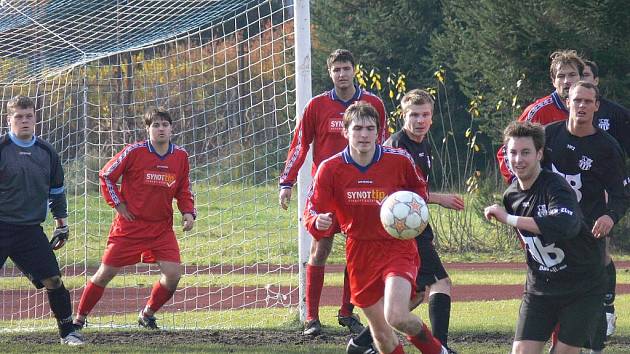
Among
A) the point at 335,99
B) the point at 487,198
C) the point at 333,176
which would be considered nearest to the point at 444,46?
the point at 487,198

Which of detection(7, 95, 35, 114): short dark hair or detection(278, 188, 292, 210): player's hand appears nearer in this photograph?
detection(7, 95, 35, 114): short dark hair

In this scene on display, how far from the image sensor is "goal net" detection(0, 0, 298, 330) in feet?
30.8

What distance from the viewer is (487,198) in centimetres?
1694

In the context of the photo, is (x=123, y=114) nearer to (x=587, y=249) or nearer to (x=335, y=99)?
(x=335, y=99)

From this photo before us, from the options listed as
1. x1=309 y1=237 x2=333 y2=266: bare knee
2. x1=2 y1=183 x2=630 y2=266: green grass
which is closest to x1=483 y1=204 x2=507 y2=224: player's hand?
x1=309 y1=237 x2=333 y2=266: bare knee

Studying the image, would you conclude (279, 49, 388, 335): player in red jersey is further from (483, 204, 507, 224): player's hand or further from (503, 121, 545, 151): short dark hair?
(483, 204, 507, 224): player's hand

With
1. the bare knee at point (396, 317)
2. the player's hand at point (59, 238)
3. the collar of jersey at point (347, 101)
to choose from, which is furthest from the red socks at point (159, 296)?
the bare knee at point (396, 317)

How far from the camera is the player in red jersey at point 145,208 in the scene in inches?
323

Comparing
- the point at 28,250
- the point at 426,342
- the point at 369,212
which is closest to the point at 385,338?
the point at 426,342

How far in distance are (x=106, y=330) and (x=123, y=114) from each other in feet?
8.92

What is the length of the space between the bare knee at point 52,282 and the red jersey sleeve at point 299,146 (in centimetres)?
177

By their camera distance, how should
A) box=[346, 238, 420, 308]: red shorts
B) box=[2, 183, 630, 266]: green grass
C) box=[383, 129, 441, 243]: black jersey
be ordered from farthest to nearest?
box=[2, 183, 630, 266]: green grass → box=[383, 129, 441, 243]: black jersey → box=[346, 238, 420, 308]: red shorts

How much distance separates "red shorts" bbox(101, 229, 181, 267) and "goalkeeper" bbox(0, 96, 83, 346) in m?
0.62

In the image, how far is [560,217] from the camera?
518 centimetres
